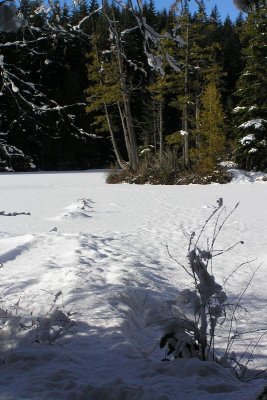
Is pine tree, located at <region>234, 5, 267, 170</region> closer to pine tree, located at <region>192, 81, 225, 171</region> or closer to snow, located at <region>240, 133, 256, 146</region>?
snow, located at <region>240, 133, 256, 146</region>

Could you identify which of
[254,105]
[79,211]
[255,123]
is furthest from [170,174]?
[79,211]

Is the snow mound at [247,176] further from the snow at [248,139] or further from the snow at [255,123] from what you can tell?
the snow at [255,123]

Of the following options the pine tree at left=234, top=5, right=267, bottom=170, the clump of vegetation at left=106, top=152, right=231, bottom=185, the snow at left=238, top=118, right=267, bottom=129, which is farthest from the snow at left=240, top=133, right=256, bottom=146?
the clump of vegetation at left=106, top=152, right=231, bottom=185

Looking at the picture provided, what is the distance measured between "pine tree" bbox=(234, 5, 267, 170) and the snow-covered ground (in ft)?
33.7

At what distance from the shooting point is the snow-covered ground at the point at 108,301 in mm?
2160

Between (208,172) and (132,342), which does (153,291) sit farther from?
(208,172)

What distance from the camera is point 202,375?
2.23m

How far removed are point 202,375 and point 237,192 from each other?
14.4 metres

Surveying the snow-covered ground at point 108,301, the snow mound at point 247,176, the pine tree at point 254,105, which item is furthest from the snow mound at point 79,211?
the pine tree at point 254,105

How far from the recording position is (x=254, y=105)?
2158 centimetres

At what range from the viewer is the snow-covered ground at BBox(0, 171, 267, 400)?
2.16 meters

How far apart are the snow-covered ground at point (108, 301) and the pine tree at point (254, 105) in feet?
33.7

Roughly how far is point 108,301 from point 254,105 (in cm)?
1925

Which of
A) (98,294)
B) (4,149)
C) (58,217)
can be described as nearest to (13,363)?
(4,149)
